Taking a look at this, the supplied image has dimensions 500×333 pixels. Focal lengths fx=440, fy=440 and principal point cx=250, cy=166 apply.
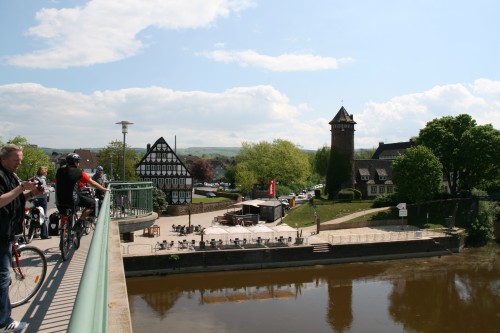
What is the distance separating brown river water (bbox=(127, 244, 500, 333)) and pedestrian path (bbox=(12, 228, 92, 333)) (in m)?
14.1

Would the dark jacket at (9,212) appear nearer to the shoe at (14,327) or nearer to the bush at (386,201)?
the shoe at (14,327)

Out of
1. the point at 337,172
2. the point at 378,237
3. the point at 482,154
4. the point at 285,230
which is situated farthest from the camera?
the point at 337,172

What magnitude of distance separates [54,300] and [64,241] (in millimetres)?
2480

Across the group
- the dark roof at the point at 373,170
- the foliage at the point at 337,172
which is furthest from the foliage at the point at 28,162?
the dark roof at the point at 373,170

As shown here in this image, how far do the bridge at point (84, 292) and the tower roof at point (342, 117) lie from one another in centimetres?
5107

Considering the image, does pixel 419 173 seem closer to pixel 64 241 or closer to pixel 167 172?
pixel 167 172

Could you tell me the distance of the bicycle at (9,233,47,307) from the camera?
19.8ft

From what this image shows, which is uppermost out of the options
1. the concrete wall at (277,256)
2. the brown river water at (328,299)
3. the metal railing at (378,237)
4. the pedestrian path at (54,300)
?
the pedestrian path at (54,300)

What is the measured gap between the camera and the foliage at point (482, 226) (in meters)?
42.6

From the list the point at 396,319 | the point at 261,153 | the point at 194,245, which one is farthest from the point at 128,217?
the point at 261,153

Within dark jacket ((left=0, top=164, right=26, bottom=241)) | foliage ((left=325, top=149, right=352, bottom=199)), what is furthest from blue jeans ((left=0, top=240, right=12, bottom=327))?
foliage ((left=325, top=149, right=352, bottom=199))

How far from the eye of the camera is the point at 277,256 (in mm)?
33438

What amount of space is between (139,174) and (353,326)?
38.5 m

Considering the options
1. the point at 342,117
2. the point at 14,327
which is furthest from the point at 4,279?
the point at 342,117
